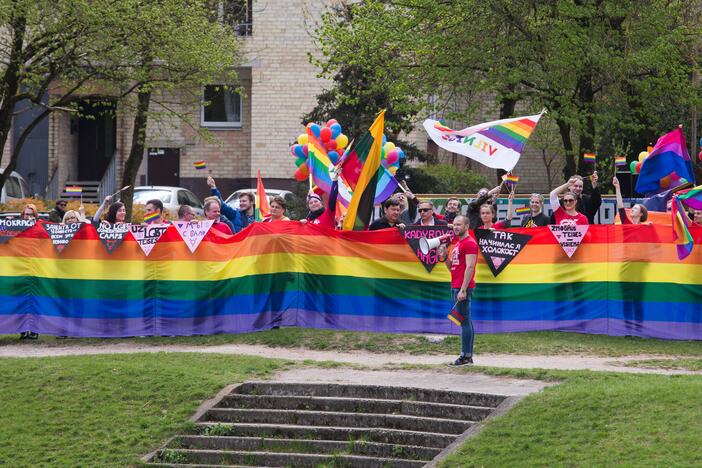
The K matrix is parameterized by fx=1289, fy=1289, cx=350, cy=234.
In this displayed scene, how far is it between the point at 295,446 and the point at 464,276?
2.92 metres

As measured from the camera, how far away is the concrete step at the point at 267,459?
481 inches

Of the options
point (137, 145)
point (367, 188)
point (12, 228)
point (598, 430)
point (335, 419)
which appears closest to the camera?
point (598, 430)

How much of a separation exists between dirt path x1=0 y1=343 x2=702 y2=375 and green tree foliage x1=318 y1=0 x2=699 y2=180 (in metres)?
9.19

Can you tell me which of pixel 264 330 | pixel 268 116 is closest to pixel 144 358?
pixel 264 330

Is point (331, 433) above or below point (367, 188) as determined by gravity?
below

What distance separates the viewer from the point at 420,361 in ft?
50.3

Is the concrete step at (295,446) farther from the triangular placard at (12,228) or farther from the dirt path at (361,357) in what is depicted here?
the triangular placard at (12,228)

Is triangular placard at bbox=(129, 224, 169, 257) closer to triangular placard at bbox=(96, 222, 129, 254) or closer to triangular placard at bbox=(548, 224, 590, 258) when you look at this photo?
triangular placard at bbox=(96, 222, 129, 254)

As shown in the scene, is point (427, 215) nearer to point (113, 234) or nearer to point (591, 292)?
point (591, 292)

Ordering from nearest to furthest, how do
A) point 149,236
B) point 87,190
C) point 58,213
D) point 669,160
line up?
1. point 149,236
2. point 669,160
3. point 58,213
4. point 87,190

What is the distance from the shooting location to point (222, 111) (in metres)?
42.2

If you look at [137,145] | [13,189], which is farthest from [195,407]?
[13,189]

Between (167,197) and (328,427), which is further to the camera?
(167,197)

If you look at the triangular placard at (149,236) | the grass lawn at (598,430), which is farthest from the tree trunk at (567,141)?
the grass lawn at (598,430)
